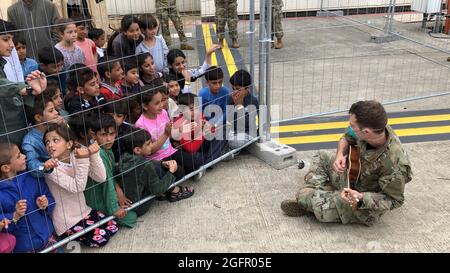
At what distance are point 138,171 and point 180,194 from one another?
44cm

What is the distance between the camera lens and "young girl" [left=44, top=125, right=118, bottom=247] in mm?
2746

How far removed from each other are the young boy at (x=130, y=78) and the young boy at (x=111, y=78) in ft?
0.15

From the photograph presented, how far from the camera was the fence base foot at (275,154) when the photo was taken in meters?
3.84

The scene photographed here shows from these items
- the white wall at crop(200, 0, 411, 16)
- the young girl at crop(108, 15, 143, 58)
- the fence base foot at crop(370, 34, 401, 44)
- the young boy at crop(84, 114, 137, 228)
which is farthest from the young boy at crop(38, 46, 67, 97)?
the fence base foot at crop(370, 34, 401, 44)

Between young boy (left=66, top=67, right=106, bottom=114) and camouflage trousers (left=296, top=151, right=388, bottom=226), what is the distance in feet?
5.35

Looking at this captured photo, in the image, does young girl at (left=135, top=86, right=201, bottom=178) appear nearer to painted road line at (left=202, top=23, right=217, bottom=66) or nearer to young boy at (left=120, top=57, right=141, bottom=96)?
young boy at (left=120, top=57, right=141, bottom=96)

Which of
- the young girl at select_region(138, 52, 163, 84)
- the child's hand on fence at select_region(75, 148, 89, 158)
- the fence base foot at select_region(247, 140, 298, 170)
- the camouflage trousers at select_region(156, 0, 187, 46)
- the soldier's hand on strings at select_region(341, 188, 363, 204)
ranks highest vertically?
the camouflage trousers at select_region(156, 0, 187, 46)

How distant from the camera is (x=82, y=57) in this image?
4.16 m

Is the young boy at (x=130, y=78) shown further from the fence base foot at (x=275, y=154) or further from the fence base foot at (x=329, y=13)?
the fence base foot at (x=329, y=13)

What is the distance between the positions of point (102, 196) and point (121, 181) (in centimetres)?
17

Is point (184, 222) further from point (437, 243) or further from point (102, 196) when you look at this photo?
point (437, 243)

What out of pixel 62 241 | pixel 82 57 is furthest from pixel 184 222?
pixel 82 57

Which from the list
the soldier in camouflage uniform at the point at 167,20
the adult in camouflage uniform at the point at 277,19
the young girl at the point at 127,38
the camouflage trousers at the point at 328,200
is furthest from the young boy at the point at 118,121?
the adult in camouflage uniform at the point at 277,19

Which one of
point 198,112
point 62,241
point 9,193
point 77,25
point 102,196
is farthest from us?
point 77,25
